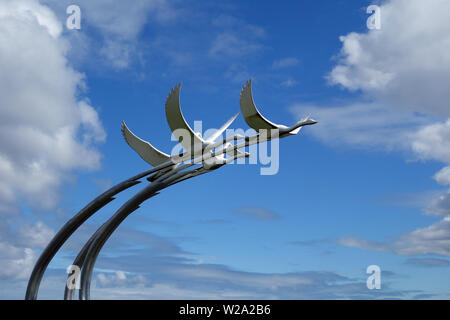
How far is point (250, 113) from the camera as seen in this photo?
11.5 m

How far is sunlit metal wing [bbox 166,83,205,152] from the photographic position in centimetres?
1220

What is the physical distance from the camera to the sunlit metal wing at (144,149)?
1316 centimetres

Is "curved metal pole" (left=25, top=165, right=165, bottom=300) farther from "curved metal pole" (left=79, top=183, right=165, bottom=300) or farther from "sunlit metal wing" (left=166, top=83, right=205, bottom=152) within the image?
"sunlit metal wing" (left=166, top=83, right=205, bottom=152)

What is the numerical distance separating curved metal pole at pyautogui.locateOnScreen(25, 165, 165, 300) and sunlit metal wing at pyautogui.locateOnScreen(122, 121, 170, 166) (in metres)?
0.66

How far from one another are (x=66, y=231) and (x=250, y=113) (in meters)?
5.60
